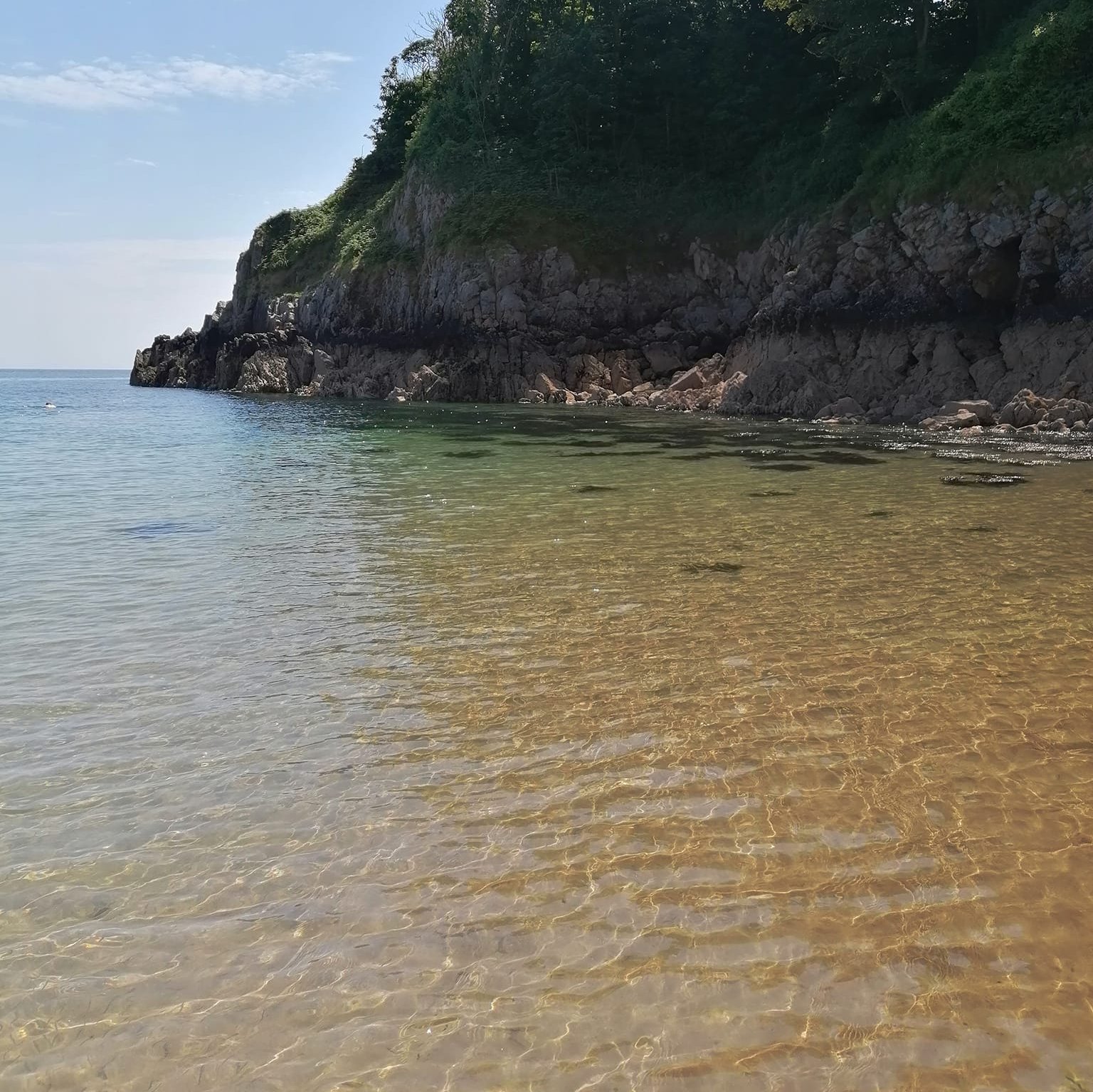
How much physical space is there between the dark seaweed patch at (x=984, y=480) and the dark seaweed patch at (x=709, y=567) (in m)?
8.60

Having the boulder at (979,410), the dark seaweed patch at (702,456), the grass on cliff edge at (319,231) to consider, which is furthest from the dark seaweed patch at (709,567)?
the grass on cliff edge at (319,231)

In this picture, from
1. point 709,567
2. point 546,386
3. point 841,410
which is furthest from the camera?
point 546,386

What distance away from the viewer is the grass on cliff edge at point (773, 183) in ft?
108

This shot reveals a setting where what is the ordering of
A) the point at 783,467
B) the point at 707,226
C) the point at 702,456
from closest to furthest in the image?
the point at 783,467 < the point at 702,456 < the point at 707,226

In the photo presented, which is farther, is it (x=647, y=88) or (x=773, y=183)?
(x=647, y=88)

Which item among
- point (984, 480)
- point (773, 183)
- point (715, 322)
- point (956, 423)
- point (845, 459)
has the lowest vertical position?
point (984, 480)

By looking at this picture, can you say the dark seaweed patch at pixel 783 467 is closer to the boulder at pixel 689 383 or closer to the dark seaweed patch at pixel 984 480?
the dark seaweed patch at pixel 984 480

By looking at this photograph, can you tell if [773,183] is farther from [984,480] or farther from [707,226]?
[984,480]

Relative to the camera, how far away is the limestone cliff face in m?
31.4

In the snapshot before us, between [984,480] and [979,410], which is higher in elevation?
[979,410]

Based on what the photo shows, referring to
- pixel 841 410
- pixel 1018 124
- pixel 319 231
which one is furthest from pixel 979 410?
pixel 319 231

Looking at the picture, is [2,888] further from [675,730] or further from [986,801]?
[986,801]

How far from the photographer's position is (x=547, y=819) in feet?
16.8

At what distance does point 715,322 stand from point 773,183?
351 inches
